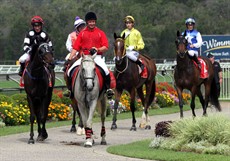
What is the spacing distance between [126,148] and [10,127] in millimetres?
5344

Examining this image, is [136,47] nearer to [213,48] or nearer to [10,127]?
[10,127]

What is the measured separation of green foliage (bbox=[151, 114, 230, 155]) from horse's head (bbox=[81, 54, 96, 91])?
1.71 m

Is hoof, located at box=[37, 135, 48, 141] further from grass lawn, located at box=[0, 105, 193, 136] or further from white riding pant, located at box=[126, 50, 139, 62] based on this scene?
white riding pant, located at box=[126, 50, 139, 62]

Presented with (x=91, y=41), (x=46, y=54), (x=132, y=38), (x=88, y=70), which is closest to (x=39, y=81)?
(x=46, y=54)

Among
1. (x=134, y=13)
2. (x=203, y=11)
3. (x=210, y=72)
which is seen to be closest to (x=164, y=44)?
(x=134, y=13)

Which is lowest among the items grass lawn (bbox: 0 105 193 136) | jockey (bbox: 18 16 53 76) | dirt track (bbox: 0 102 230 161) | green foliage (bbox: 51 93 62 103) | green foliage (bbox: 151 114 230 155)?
dirt track (bbox: 0 102 230 161)

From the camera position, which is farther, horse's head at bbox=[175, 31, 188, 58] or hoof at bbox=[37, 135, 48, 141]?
horse's head at bbox=[175, 31, 188, 58]

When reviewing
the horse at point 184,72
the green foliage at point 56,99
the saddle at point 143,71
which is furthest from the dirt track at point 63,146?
the green foliage at point 56,99

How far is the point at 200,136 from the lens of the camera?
1227 centimetres

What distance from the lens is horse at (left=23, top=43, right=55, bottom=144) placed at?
14.3 metres

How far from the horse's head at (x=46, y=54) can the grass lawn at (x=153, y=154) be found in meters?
2.18

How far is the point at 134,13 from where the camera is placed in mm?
99250

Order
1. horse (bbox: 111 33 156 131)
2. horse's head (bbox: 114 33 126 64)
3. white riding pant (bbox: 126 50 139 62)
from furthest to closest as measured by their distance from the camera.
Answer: white riding pant (bbox: 126 50 139 62) < horse (bbox: 111 33 156 131) < horse's head (bbox: 114 33 126 64)

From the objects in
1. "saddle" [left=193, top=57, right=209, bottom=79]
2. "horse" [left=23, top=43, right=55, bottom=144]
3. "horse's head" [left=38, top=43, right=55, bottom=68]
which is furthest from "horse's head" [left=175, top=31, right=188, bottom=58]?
"horse's head" [left=38, top=43, right=55, bottom=68]
